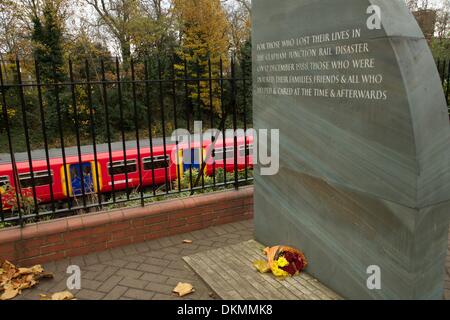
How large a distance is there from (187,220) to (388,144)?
2.80 meters

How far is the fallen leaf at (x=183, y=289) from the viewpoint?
3.11 m

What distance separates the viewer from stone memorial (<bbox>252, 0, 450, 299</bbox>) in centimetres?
226

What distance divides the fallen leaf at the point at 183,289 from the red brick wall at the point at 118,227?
1.21 meters

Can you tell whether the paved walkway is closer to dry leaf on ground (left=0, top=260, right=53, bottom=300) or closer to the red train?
dry leaf on ground (left=0, top=260, right=53, bottom=300)

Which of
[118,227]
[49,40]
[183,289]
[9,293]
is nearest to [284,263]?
[183,289]

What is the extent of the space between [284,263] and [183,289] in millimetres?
959

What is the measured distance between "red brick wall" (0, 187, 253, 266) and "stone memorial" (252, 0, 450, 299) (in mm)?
1323

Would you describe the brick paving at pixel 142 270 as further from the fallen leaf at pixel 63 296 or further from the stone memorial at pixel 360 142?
the stone memorial at pixel 360 142

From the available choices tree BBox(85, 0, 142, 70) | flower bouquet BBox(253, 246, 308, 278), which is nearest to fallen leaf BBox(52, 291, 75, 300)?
flower bouquet BBox(253, 246, 308, 278)

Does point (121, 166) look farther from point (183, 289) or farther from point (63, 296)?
point (183, 289)

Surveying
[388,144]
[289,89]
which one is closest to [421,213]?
[388,144]

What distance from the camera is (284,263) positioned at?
3.33m
